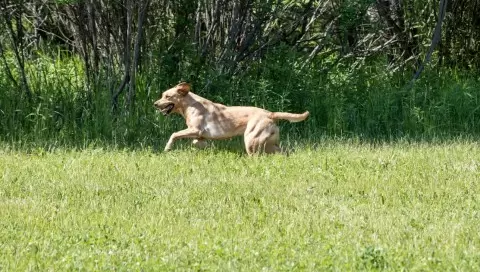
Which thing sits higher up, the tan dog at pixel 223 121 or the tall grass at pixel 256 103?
the tan dog at pixel 223 121

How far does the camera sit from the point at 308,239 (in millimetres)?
6793

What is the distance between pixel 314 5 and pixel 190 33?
2246 mm

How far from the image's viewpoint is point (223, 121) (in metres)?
10.6

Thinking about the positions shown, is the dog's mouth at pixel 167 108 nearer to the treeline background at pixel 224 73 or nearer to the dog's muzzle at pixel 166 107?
the dog's muzzle at pixel 166 107

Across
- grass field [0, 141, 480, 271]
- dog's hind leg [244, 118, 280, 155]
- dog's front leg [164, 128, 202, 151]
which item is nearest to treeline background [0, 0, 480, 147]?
dog's front leg [164, 128, 202, 151]

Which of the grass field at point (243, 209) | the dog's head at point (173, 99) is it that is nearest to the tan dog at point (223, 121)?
the dog's head at point (173, 99)

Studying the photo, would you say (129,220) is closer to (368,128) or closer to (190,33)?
(368,128)

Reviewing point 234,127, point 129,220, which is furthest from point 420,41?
point 129,220

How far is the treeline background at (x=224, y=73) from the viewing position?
11812 millimetres

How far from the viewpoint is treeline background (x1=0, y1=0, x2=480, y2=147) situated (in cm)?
1181

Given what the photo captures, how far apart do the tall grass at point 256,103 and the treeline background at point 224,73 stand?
0.02m

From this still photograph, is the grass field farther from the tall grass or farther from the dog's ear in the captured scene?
the tall grass

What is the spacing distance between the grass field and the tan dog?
212mm

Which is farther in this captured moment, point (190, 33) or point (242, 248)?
point (190, 33)
